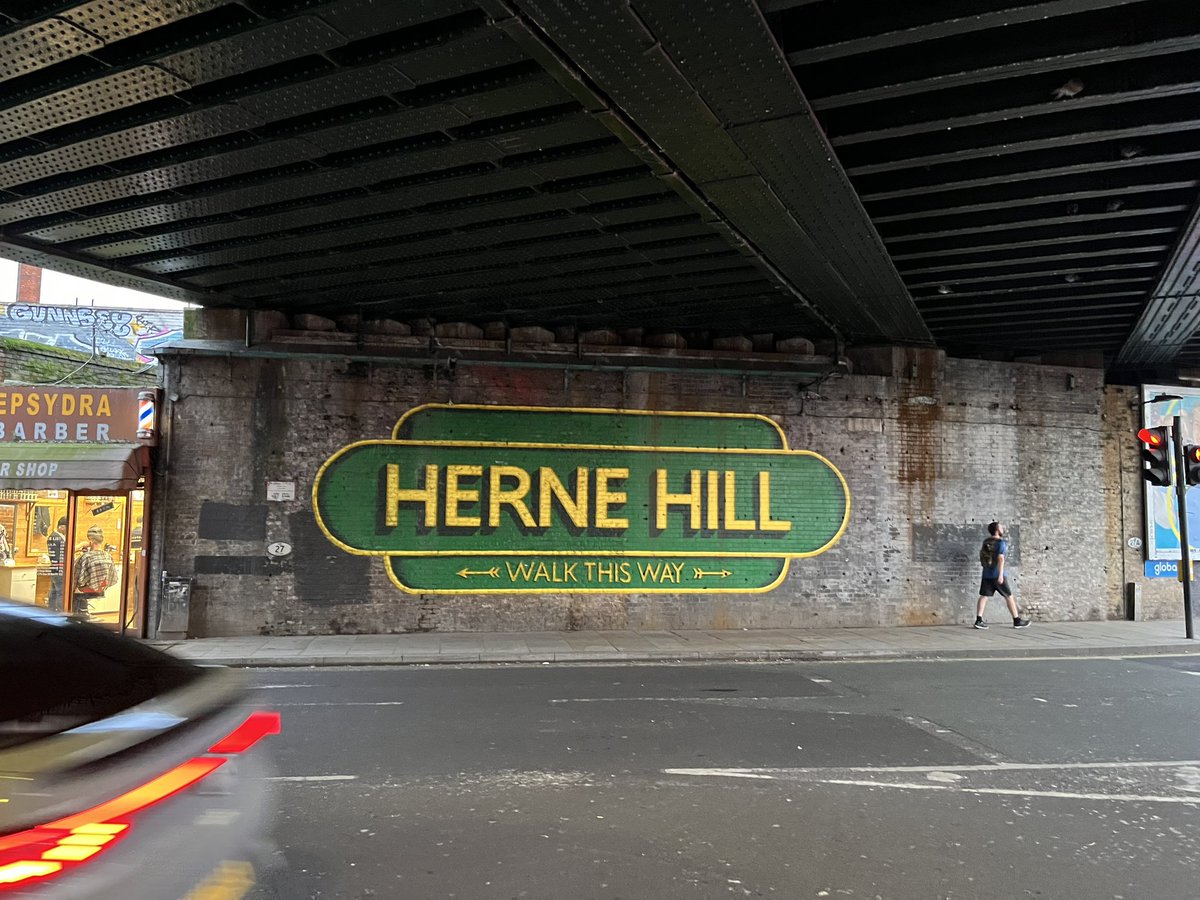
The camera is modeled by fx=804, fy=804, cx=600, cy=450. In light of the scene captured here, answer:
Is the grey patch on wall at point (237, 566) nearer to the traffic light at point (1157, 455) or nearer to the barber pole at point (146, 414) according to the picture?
the barber pole at point (146, 414)

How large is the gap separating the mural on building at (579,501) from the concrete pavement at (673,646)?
1.07 meters

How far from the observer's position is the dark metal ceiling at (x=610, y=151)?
6.14m

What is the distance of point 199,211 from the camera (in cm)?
966

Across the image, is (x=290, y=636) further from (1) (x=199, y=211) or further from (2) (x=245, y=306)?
(1) (x=199, y=211)

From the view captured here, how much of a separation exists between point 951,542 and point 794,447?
3.61 m

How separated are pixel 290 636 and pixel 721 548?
750cm

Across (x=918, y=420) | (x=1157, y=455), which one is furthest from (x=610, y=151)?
(x=1157, y=455)

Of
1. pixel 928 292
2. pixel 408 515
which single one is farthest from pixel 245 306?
pixel 928 292

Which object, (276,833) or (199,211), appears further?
(199,211)

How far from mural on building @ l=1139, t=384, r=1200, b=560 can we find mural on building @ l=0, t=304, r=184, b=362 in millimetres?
34631

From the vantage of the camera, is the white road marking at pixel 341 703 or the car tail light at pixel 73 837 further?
the white road marking at pixel 341 703

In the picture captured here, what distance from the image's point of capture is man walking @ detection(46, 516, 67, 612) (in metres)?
14.1

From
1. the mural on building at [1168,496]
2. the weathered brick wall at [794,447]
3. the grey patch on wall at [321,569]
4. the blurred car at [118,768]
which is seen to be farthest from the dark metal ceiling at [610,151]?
the mural on building at [1168,496]

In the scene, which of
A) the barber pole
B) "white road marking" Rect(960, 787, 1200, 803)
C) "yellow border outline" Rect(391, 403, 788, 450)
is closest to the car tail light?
"white road marking" Rect(960, 787, 1200, 803)
